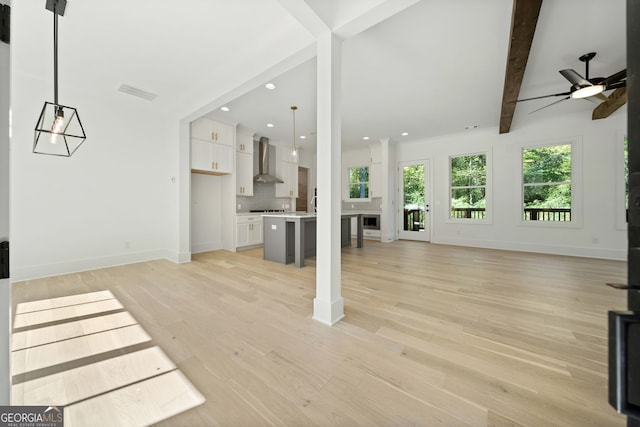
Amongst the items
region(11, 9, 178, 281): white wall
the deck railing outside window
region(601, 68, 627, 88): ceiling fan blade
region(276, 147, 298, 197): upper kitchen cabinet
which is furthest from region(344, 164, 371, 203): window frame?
region(11, 9, 178, 281): white wall

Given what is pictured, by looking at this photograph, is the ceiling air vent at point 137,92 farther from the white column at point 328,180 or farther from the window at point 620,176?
the window at point 620,176

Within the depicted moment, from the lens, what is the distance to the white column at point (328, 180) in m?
2.07

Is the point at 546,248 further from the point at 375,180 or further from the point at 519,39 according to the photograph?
the point at 519,39

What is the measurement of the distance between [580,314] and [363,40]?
3.49 meters

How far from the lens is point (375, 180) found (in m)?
6.83

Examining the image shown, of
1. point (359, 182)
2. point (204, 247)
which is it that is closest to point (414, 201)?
point (359, 182)

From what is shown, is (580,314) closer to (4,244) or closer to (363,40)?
(363,40)

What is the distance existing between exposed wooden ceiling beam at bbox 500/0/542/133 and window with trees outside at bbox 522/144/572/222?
2371 mm

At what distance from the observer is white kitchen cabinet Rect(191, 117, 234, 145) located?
4.55m

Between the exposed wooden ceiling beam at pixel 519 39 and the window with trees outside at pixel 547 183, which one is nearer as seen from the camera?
the exposed wooden ceiling beam at pixel 519 39

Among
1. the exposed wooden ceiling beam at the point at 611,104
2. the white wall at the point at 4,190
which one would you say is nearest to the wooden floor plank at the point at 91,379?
the white wall at the point at 4,190

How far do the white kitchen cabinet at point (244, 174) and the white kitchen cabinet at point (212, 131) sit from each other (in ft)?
1.69

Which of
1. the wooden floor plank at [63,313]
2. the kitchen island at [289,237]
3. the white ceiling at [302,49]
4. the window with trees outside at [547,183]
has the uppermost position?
the white ceiling at [302,49]

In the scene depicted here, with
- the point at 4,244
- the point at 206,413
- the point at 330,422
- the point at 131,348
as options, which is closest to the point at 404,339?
the point at 330,422
